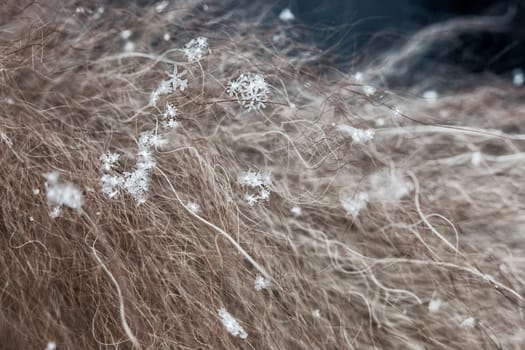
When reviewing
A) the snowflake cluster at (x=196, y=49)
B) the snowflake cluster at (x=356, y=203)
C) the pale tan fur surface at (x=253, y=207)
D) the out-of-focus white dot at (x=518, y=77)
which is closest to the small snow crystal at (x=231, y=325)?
the pale tan fur surface at (x=253, y=207)

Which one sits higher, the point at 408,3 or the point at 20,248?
the point at 408,3

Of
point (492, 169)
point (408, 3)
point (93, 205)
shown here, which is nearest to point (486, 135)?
point (492, 169)

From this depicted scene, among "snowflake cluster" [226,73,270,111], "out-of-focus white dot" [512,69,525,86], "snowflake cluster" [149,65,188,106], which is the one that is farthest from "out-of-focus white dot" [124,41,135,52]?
"out-of-focus white dot" [512,69,525,86]

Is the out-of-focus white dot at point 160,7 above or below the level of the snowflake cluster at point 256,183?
above

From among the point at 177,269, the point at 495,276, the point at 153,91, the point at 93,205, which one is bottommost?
the point at 495,276

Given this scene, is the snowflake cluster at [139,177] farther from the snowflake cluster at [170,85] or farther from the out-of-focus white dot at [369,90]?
the out-of-focus white dot at [369,90]

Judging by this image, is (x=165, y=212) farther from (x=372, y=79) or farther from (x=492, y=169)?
A: (x=492, y=169)

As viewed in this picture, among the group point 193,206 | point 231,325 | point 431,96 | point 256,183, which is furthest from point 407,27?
point 231,325
